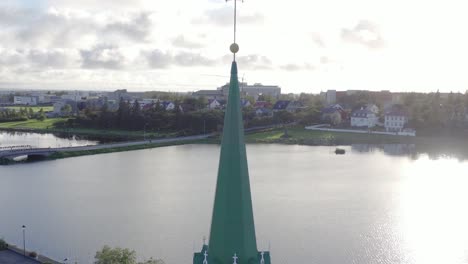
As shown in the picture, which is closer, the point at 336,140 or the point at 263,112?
the point at 336,140

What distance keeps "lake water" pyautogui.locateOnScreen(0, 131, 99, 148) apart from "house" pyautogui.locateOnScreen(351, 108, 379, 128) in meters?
22.6

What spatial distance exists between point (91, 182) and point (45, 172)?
4255 mm

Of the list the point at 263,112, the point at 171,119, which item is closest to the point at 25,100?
the point at 171,119

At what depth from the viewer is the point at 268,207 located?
17797mm

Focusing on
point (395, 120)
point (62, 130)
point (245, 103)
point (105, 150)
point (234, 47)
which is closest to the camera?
point (234, 47)

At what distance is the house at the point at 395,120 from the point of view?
131 ft

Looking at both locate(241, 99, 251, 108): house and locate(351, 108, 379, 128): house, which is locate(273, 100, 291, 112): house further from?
locate(351, 108, 379, 128): house

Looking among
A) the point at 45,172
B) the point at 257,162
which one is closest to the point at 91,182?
the point at 45,172

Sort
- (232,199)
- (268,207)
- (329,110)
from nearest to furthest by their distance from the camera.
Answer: (232,199)
(268,207)
(329,110)

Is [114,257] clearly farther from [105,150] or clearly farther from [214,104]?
[214,104]

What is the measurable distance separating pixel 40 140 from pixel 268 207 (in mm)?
28043

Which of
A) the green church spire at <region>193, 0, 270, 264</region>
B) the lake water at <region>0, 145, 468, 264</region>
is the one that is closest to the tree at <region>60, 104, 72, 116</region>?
the lake water at <region>0, 145, 468, 264</region>

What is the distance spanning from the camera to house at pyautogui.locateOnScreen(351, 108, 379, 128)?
42.0m

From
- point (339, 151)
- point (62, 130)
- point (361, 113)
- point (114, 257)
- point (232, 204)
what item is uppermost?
point (232, 204)
